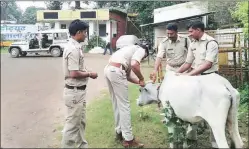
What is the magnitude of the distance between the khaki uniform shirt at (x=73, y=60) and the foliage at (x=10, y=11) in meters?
0.68

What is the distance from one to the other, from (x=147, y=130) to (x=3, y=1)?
8.36 feet

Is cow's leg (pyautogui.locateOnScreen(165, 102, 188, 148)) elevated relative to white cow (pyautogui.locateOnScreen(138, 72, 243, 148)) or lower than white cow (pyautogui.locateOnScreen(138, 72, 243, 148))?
lower

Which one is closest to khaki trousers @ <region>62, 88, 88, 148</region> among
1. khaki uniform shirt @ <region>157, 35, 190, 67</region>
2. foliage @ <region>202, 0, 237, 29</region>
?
khaki uniform shirt @ <region>157, 35, 190, 67</region>

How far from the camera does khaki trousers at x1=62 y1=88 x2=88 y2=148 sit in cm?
361

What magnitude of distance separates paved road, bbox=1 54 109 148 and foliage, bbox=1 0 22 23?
47 centimetres

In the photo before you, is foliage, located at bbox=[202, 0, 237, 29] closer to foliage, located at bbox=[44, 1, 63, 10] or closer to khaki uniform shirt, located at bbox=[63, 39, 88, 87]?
foliage, located at bbox=[44, 1, 63, 10]

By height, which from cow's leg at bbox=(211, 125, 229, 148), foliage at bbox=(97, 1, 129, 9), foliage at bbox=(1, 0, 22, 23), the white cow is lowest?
cow's leg at bbox=(211, 125, 229, 148)

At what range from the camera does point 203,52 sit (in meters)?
4.34

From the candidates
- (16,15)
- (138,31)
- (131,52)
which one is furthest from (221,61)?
(16,15)

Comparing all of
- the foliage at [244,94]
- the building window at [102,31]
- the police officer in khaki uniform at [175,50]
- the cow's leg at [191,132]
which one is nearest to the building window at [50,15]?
the building window at [102,31]

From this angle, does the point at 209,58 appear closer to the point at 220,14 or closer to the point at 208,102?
the point at 208,102

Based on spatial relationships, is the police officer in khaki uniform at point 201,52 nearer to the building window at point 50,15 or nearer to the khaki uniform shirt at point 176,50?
the khaki uniform shirt at point 176,50

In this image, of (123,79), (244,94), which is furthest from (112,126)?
(244,94)

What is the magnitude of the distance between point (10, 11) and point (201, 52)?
7.65 feet
